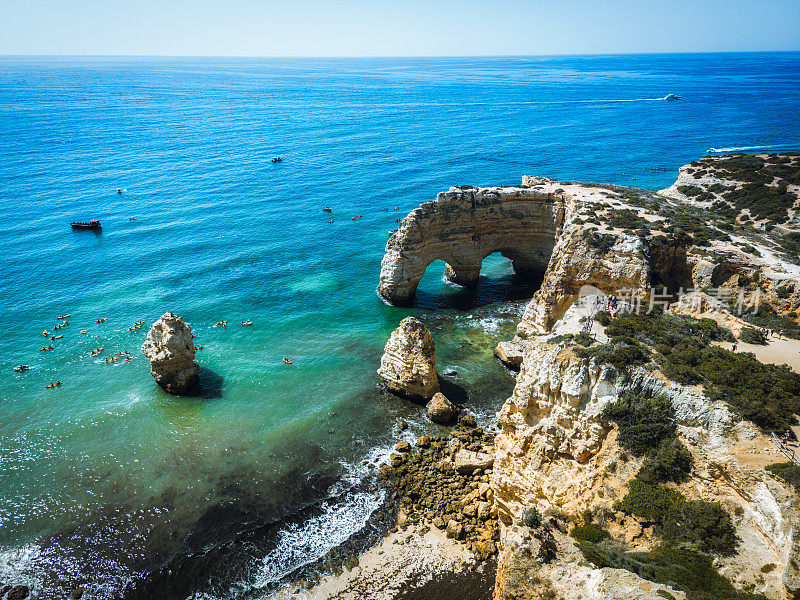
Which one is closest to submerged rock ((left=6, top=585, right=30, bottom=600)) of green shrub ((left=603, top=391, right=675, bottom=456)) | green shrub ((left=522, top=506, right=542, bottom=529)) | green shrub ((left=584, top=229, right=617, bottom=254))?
green shrub ((left=522, top=506, right=542, bottom=529))

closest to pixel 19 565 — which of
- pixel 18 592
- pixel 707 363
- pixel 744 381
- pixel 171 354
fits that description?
pixel 18 592

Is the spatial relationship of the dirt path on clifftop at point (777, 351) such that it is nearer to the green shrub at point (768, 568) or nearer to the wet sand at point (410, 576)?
the green shrub at point (768, 568)

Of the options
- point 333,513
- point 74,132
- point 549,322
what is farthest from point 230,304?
point 74,132

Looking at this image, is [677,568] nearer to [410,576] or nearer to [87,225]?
[410,576]

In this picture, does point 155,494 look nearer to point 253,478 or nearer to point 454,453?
point 253,478

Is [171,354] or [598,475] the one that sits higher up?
[598,475]

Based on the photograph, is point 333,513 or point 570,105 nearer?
point 333,513

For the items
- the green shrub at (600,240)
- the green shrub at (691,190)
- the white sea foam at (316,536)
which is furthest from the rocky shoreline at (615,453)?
the green shrub at (691,190)
